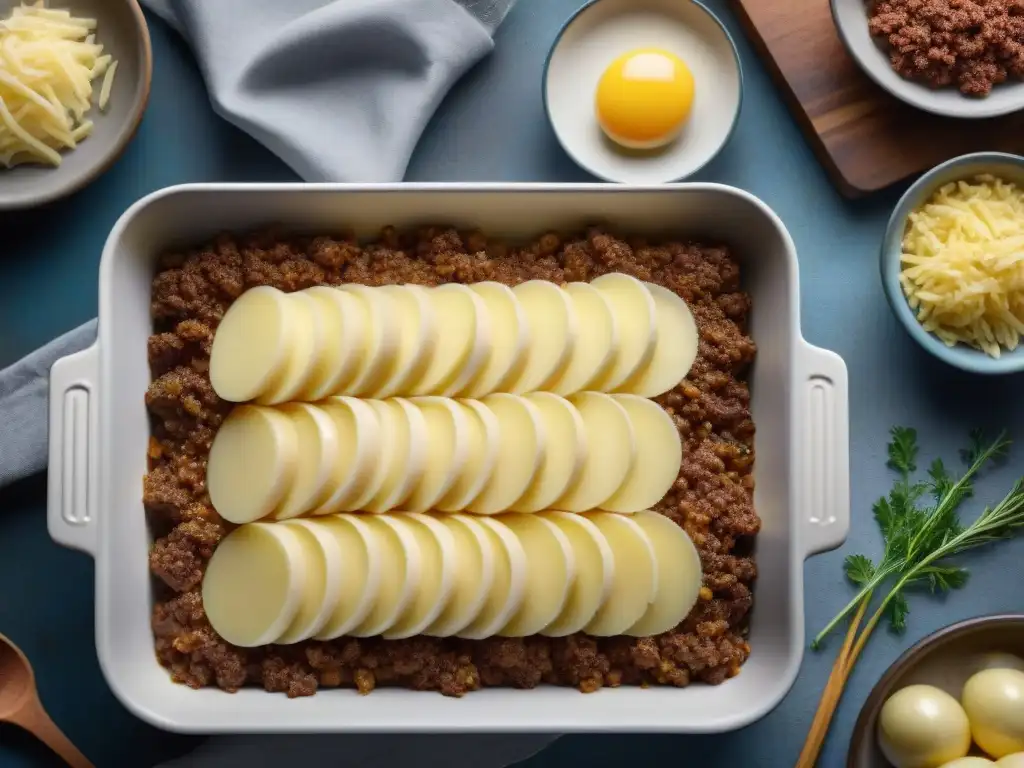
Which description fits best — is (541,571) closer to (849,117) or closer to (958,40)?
(849,117)

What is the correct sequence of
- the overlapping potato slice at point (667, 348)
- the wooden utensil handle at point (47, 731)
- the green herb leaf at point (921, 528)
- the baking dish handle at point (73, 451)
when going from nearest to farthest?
the baking dish handle at point (73, 451), the overlapping potato slice at point (667, 348), the wooden utensil handle at point (47, 731), the green herb leaf at point (921, 528)

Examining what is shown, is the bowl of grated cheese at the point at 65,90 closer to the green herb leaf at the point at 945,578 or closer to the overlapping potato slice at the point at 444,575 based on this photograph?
the overlapping potato slice at the point at 444,575

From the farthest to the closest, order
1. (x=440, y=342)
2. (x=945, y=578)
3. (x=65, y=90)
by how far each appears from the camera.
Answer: (x=945, y=578), (x=65, y=90), (x=440, y=342)

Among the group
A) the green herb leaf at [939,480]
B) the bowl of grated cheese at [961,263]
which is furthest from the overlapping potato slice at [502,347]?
the green herb leaf at [939,480]

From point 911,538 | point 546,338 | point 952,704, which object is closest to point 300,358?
point 546,338

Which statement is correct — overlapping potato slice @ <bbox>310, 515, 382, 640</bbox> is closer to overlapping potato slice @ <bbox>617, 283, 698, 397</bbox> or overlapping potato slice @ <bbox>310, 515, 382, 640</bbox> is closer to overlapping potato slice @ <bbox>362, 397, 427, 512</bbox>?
overlapping potato slice @ <bbox>362, 397, 427, 512</bbox>

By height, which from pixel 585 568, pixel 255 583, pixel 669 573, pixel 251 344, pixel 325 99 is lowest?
pixel 669 573

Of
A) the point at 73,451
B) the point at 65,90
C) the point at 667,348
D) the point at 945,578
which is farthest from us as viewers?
the point at 945,578
